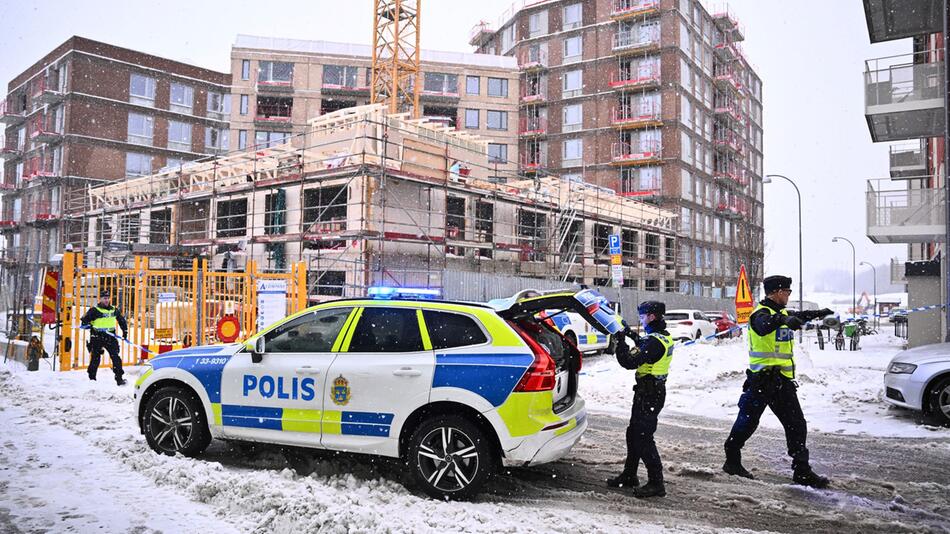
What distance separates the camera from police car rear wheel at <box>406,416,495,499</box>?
5.23m

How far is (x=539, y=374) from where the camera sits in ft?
17.2

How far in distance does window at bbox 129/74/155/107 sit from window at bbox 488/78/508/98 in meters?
25.4

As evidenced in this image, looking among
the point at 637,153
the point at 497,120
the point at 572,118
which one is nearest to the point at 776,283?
the point at 637,153

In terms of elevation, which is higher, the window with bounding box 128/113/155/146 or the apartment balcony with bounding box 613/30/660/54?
the apartment balcony with bounding box 613/30/660/54

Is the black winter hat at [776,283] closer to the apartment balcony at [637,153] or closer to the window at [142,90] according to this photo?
the apartment balcony at [637,153]

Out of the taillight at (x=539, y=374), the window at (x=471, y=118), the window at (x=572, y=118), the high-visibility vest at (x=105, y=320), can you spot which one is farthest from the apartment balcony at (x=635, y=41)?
the taillight at (x=539, y=374)

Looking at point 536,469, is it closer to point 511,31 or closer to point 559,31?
point 559,31

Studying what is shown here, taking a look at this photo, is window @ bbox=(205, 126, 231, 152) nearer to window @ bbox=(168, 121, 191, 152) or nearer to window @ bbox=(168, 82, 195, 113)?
window @ bbox=(168, 121, 191, 152)

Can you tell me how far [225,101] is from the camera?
5372cm

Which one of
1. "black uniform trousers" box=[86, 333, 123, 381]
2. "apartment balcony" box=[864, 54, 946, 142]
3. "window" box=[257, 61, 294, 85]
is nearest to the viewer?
"black uniform trousers" box=[86, 333, 123, 381]

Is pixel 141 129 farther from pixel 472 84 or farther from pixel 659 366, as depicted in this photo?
pixel 659 366

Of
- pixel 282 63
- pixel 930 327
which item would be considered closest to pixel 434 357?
pixel 930 327

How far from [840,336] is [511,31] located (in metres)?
42.2

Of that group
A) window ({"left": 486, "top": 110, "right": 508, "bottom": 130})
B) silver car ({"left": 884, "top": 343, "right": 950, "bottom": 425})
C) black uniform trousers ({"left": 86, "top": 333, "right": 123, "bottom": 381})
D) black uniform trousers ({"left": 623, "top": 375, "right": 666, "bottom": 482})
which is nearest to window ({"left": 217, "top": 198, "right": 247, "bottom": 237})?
black uniform trousers ({"left": 86, "top": 333, "right": 123, "bottom": 381})
